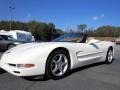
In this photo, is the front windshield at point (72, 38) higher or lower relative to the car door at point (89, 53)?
higher

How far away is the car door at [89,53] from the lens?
18.5ft

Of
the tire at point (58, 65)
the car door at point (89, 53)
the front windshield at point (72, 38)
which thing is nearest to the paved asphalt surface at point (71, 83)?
the tire at point (58, 65)

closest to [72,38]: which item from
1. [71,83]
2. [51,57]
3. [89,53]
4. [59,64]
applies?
[89,53]

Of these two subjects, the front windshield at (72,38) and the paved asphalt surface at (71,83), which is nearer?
the paved asphalt surface at (71,83)

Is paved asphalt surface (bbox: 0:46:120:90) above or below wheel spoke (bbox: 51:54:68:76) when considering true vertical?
below

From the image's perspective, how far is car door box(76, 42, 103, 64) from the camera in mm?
5629

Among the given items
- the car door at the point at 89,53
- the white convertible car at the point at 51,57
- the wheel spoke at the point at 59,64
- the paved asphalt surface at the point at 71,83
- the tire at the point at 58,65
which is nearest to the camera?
the paved asphalt surface at the point at 71,83

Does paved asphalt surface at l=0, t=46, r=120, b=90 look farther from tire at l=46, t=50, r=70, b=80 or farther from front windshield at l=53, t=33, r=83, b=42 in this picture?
front windshield at l=53, t=33, r=83, b=42

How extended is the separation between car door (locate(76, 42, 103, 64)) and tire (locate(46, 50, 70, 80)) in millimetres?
463

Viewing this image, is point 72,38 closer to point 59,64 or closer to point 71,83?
point 59,64

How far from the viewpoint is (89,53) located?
5.95 meters

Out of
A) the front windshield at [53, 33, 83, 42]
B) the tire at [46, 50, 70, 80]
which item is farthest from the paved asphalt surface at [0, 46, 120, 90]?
the front windshield at [53, 33, 83, 42]

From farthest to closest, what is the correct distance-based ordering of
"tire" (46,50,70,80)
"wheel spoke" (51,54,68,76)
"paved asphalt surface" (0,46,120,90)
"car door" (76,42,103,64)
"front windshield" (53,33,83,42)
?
"front windshield" (53,33,83,42) → "car door" (76,42,103,64) → "wheel spoke" (51,54,68,76) → "tire" (46,50,70,80) → "paved asphalt surface" (0,46,120,90)

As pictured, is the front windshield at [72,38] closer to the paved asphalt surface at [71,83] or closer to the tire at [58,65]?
the tire at [58,65]
